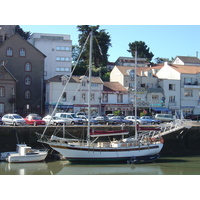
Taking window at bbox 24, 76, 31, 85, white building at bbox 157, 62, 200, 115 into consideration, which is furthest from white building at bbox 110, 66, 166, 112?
window at bbox 24, 76, 31, 85

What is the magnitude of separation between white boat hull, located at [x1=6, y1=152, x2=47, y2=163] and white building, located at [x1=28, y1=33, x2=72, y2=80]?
35797 mm

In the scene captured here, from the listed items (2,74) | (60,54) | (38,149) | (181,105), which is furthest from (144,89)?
(38,149)

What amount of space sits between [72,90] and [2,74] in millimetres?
→ 11690

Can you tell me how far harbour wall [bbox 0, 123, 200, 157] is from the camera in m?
33.1

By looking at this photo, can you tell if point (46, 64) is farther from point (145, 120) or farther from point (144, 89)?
point (145, 120)

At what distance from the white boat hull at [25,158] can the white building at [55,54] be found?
1409 inches

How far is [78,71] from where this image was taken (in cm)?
7019

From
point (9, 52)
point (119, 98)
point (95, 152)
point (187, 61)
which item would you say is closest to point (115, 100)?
point (119, 98)

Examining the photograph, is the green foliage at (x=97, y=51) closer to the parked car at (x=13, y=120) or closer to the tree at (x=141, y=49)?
the tree at (x=141, y=49)

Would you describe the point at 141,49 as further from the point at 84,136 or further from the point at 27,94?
the point at 84,136

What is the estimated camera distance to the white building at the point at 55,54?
6481 cm

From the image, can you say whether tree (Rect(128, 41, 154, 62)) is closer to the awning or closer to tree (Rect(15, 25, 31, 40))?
tree (Rect(15, 25, 31, 40))

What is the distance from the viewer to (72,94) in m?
56.4

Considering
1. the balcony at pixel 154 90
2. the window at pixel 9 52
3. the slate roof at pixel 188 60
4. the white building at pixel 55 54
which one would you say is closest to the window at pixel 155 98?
the balcony at pixel 154 90
